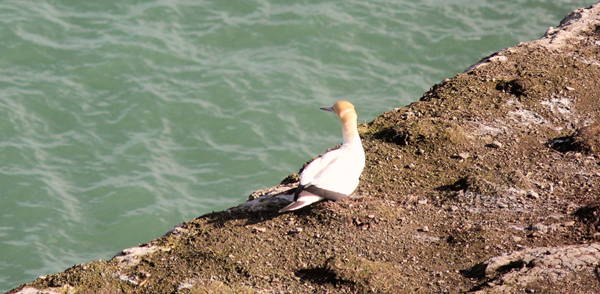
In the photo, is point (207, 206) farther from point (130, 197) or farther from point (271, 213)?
point (271, 213)

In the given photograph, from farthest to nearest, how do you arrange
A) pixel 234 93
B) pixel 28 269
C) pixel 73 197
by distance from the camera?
pixel 234 93 < pixel 73 197 < pixel 28 269

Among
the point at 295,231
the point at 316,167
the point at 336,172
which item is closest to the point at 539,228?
the point at 336,172

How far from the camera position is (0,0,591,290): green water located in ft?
47.3

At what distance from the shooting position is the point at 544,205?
28.7ft

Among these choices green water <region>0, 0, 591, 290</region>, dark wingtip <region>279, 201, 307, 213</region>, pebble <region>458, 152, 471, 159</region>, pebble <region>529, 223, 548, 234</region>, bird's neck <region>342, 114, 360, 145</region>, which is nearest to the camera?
dark wingtip <region>279, 201, 307, 213</region>

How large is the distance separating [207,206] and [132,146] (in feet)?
6.47

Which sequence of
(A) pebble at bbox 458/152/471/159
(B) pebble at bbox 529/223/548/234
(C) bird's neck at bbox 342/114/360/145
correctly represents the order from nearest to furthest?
(B) pebble at bbox 529/223/548/234 → (C) bird's neck at bbox 342/114/360/145 → (A) pebble at bbox 458/152/471/159

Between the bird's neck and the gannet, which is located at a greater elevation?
the bird's neck

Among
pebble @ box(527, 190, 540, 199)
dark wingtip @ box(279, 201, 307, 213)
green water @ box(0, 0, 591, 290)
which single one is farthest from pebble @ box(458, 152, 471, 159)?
green water @ box(0, 0, 591, 290)

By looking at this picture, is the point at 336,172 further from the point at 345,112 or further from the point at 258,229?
the point at 258,229

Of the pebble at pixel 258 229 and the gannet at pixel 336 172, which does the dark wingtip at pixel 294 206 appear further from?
the pebble at pixel 258 229

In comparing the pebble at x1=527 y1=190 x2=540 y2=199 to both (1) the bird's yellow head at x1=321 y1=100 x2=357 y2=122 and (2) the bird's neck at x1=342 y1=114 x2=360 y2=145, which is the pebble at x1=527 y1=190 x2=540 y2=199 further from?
(1) the bird's yellow head at x1=321 y1=100 x2=357 y2=122

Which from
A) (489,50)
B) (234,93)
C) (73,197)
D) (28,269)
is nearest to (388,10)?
(489,50)

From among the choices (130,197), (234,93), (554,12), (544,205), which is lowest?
(544,205)
